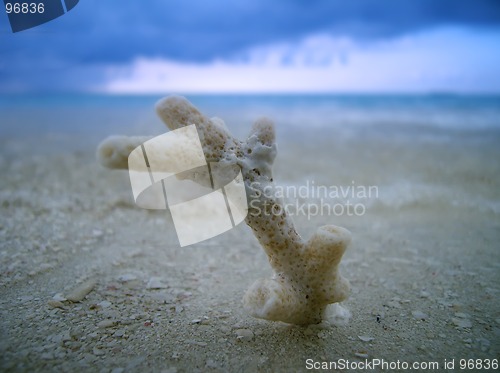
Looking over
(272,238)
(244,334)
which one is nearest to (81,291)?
(244,334)

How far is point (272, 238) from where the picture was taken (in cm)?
221

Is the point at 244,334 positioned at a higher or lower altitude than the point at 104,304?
lower

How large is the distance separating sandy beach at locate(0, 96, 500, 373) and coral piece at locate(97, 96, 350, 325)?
208 millimetres

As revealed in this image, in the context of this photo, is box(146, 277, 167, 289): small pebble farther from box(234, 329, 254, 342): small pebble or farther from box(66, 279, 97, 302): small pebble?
box(234, 329, 254, 342): small pebble

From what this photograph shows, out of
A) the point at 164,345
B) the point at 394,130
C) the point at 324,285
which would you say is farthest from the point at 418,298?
the point at 394,130

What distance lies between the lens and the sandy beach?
2.06 m

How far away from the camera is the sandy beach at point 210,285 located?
206 centimetres

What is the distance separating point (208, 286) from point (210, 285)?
1.0 inches

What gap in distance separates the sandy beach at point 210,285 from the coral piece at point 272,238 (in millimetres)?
208

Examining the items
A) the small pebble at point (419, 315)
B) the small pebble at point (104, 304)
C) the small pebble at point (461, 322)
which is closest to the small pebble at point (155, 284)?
the small pebble at point (104, 304)

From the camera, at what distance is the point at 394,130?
1449 cm

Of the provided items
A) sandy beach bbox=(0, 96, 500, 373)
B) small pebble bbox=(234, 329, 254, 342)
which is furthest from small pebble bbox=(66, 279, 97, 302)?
small pebble bbox=(234, 329, 254, 342)

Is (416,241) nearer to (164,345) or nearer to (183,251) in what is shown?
(183,251)

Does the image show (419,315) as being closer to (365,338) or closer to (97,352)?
(365,338)
